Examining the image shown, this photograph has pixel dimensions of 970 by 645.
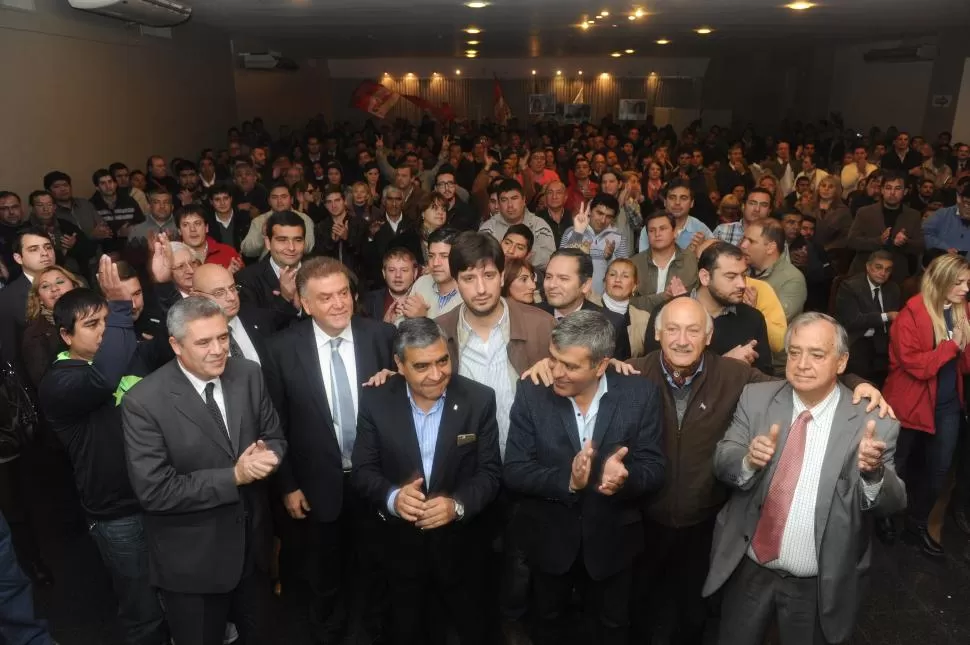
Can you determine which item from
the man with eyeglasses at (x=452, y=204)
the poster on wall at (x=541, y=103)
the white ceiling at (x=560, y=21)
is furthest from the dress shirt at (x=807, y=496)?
the poster on wall at (x=541, y=103)

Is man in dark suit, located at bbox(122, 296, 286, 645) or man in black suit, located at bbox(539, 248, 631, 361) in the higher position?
man in black suit, located at bbox(539, 248, 631, 361)

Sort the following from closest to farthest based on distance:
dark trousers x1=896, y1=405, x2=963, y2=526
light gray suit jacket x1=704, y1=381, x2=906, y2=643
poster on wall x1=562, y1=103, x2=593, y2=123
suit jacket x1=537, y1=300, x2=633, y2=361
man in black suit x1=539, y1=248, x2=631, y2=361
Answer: light gray suit jacket x1=704, y1=381, x2=906, y2=643 → man in black suit x1=539, y1=248, x2=631, y2=361 → suit jacket x1=537, y1=300, x2=633, y2=361 → dark trousers x1=896, y1=405, x2=963, y2=526 → poster on wall x1=562, y1=103, x2=593, y2=123

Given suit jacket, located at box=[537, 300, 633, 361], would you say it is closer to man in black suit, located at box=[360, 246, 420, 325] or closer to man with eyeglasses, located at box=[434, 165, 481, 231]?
man in black suit, located at box=[360, 246, 420, 325]

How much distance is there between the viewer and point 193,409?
2.65m

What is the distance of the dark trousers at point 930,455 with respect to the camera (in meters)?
4.02

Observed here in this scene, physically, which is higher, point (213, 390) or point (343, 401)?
point (213, 390)

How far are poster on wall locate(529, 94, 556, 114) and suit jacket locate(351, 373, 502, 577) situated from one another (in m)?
21.7

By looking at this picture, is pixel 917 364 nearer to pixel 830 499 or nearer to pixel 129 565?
pixel 830 499

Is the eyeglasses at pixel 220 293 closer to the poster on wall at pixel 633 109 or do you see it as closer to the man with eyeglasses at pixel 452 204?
the man with eyeglasses at pixel 452 204

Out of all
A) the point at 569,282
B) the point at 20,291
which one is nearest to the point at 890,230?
the point at 569,282

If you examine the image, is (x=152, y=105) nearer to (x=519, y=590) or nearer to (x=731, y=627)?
(x=519, y=590)

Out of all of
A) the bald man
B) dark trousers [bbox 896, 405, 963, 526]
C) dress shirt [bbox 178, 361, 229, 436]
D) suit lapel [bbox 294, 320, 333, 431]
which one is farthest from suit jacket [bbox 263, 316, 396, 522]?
dark trousers [bbox 896, 405, 963, 526]

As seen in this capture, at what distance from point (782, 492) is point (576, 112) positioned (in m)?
22.5

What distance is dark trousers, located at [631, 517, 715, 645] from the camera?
3.05 meters
